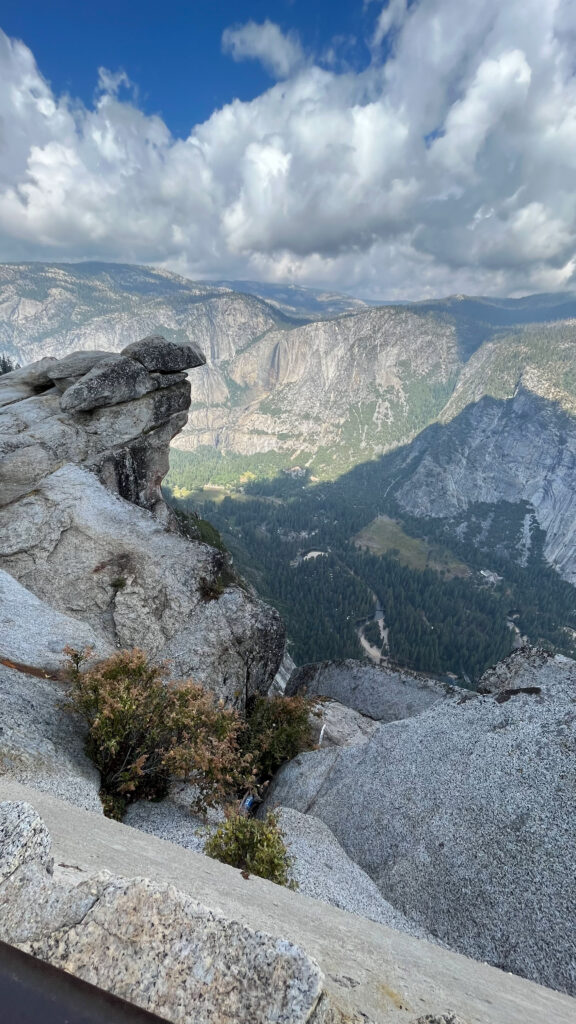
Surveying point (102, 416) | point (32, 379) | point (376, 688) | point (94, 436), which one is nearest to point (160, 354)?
point (102, 416)

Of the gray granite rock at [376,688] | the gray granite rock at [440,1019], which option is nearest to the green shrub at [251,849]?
the gray granite rock at [440,1019]

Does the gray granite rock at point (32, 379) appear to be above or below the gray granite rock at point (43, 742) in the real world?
above

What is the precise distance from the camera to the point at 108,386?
116 ft

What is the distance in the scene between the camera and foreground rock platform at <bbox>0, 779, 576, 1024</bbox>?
5285 millimetres

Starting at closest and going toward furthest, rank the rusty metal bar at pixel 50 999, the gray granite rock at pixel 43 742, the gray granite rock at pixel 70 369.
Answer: the rusty metal bar at pixel 50 999 < the gray granite rock at pixel 43 742 < the gray granite rock at pixel 70 369

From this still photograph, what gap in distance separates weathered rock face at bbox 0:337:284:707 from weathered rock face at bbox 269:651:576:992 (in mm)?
7457

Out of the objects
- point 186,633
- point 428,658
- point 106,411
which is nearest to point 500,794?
point 186,633

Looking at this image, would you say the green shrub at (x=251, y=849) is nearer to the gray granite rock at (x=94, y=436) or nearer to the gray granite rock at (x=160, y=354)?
the gray granite rock at (x=94, y=436)

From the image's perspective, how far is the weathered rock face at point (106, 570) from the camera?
22625 mm

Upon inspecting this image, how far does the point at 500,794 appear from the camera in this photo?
1639cm

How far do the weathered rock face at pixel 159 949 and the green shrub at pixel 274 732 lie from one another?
762 inches

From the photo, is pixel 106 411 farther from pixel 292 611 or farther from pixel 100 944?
pixel 292 611

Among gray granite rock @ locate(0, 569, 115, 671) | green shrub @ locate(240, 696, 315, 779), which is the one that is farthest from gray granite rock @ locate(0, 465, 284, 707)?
green shrub @ locate(240, 696, 315, 779)

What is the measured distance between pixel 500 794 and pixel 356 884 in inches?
248
